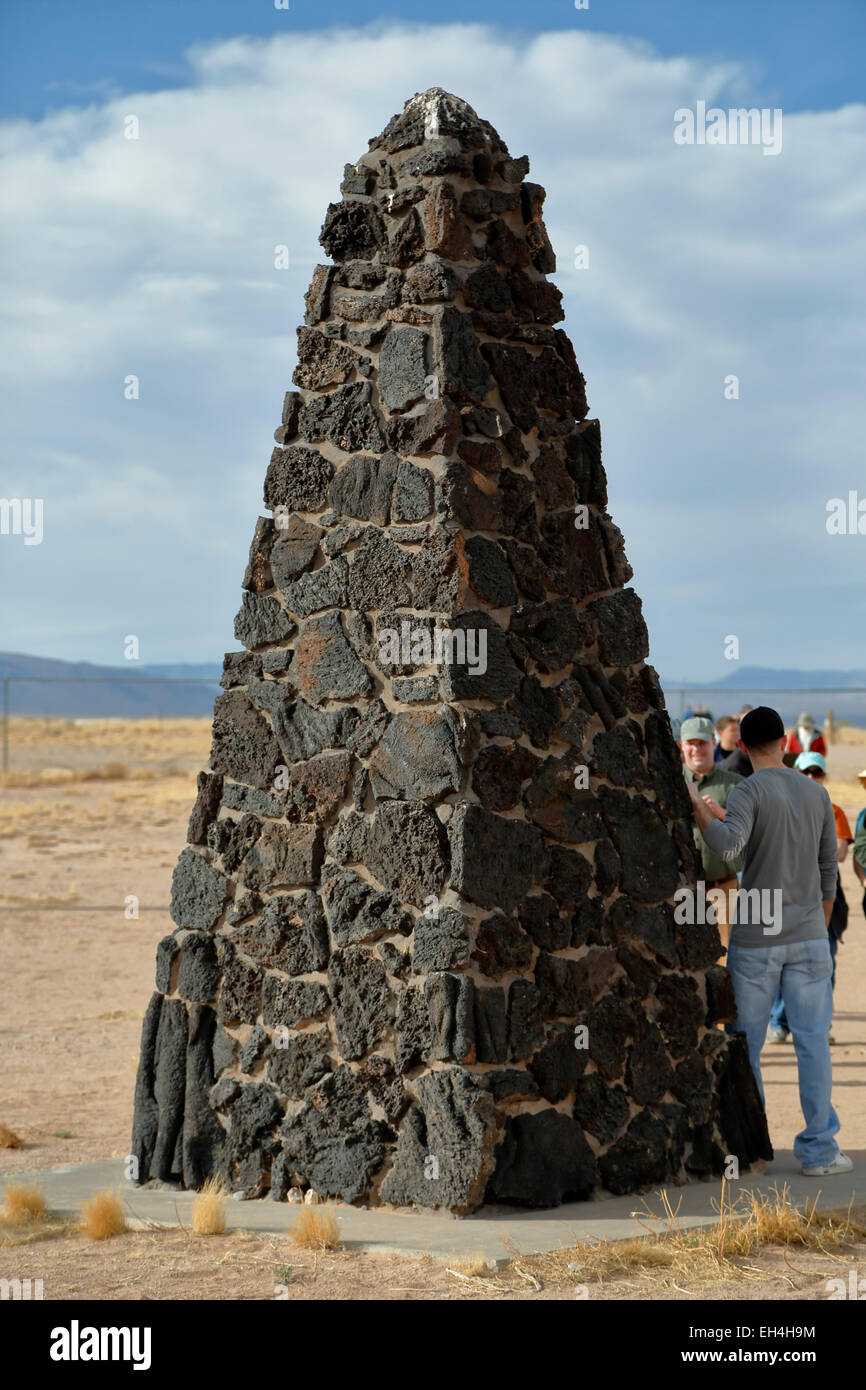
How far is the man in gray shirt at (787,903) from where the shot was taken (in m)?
6.92

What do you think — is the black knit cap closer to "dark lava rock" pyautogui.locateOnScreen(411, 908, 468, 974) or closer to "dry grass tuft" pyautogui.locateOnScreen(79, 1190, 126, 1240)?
"dark lava rock" pyautogui.locateOnScreen(411, 908, 468, 974)

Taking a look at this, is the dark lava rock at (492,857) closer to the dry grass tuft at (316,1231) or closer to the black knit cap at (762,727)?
the black knit cap at (762,727)

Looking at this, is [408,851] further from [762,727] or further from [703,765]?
[703,765]

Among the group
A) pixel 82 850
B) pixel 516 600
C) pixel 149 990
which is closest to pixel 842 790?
pixel 82 850

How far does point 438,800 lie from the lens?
6.31 metres

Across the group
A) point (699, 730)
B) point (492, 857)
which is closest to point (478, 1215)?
point (492, 857)

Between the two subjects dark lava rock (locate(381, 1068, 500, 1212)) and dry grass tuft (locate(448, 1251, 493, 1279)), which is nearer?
dry grass tuft (locate(448, 1251, 493, 1279))

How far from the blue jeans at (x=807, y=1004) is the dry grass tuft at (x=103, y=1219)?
311 cm

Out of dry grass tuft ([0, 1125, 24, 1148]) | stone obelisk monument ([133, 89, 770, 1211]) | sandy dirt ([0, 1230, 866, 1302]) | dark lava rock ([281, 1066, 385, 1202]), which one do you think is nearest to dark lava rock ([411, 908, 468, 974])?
stone obelisk monument ([133, 89, 770, 1211])

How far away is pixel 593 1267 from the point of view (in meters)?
5.45

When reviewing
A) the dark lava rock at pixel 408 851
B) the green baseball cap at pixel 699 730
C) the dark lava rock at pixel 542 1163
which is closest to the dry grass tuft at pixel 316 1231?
the dark lava rock at pixel 542 1163

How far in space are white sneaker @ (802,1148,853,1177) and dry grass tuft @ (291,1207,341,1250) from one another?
2.47 metres

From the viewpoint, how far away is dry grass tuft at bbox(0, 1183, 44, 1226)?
6.32 meters
